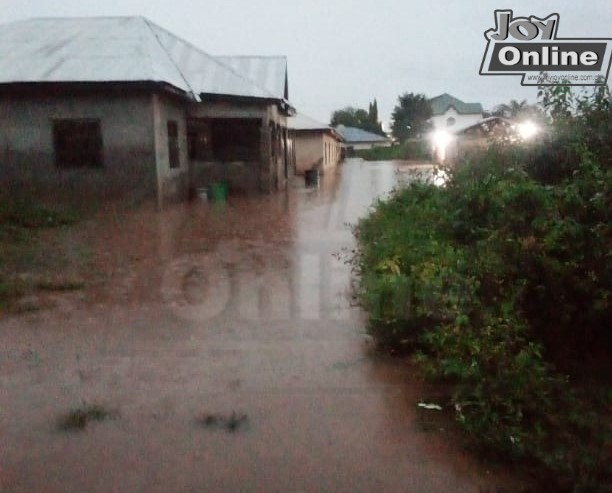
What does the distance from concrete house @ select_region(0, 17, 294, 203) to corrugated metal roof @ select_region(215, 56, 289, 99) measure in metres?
3.68

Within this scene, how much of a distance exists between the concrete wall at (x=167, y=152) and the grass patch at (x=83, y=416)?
34.6 ft

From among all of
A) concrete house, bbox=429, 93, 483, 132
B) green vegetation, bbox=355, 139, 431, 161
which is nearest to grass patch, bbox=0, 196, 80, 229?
green vegetation, bbox=355, 139, 431, 161

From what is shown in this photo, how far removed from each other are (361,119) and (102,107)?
273ft

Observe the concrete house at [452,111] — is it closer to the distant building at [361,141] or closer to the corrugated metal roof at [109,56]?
the distant building at [361,141]

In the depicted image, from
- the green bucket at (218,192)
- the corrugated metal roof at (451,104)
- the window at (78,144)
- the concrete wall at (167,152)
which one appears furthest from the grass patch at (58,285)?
the corrugated metal roof at (451,104)

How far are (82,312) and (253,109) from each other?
1268cm

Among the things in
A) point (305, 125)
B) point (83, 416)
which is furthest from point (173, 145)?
point (305, 125)

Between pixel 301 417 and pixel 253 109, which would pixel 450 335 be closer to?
pixel 301 417

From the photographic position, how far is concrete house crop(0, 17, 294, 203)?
13.9 m

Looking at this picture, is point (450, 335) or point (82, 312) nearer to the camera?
point (450, 335)

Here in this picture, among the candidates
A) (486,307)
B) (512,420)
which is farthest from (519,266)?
(512,420)

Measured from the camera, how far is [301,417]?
13.4 feet

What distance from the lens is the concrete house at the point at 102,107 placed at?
45.5 feet

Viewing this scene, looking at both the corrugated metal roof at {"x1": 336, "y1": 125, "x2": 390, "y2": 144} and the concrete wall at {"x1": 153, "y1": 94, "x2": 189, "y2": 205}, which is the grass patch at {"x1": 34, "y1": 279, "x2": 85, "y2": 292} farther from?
the corrugated metal roof at {"x1": 336, "y1": 125, "x2": 390, "y2": 144}
